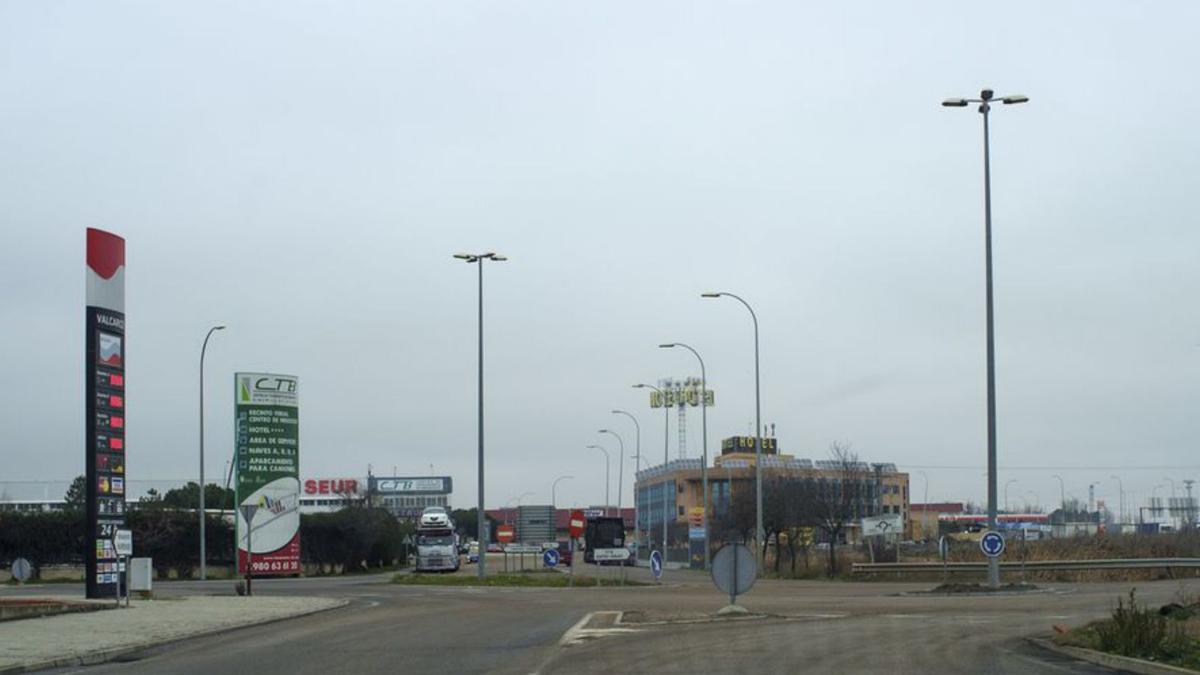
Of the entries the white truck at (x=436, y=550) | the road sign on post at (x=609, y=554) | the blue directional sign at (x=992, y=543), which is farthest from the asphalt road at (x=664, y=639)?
the road sign on post at (x=609, y=554)

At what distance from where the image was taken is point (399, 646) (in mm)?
20625

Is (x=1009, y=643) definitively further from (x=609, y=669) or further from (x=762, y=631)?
(x=609, y=669)

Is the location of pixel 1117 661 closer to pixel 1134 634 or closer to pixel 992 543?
pixel 1134 634

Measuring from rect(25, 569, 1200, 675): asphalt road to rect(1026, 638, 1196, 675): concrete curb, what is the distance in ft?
0.88

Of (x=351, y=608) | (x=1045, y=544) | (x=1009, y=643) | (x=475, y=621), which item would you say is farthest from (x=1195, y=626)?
(x=1045, y=544)

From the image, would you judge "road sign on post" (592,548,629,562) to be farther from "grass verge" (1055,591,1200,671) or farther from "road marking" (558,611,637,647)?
"grass verge" (1055,591,1200,671)

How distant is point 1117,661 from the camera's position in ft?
53.3

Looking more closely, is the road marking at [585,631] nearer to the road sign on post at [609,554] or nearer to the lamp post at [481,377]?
the lamp post at [481,377]

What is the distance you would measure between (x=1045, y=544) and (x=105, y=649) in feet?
135

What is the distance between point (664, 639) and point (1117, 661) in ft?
22.9

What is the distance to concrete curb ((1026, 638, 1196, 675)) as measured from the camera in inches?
589

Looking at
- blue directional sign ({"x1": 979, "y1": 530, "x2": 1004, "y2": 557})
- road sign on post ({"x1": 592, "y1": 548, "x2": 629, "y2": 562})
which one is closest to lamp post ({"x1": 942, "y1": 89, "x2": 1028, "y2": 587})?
blue directional sign ({"x1": 979, "y1": 530, "x2": 1004, "y2": 557})

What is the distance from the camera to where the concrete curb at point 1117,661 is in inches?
589

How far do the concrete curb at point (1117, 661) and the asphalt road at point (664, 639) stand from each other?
27 cm
